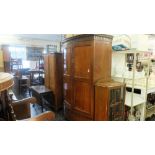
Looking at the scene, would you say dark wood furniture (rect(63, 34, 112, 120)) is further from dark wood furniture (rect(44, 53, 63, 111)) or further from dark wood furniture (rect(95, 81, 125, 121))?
dark wood furniture (rect(44, 53, 63, 111))

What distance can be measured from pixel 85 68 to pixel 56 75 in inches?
41.2

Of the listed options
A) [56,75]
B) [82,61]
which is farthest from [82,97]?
[56,75]

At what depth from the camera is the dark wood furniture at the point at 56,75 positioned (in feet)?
9.45

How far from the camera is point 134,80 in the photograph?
253 centimetres

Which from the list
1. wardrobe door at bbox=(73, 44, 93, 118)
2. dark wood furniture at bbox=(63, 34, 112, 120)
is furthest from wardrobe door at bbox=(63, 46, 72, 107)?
wardrobe door at bbox=(73, 44, 93, 118)

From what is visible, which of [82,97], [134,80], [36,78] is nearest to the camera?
[82,97]

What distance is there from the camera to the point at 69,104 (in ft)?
7.85

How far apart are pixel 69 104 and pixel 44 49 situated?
410 cm

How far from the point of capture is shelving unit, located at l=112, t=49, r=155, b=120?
231 centimetres

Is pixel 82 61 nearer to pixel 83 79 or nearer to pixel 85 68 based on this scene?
pixel 85 68

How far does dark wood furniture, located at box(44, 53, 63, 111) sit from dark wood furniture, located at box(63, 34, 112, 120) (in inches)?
22.1
